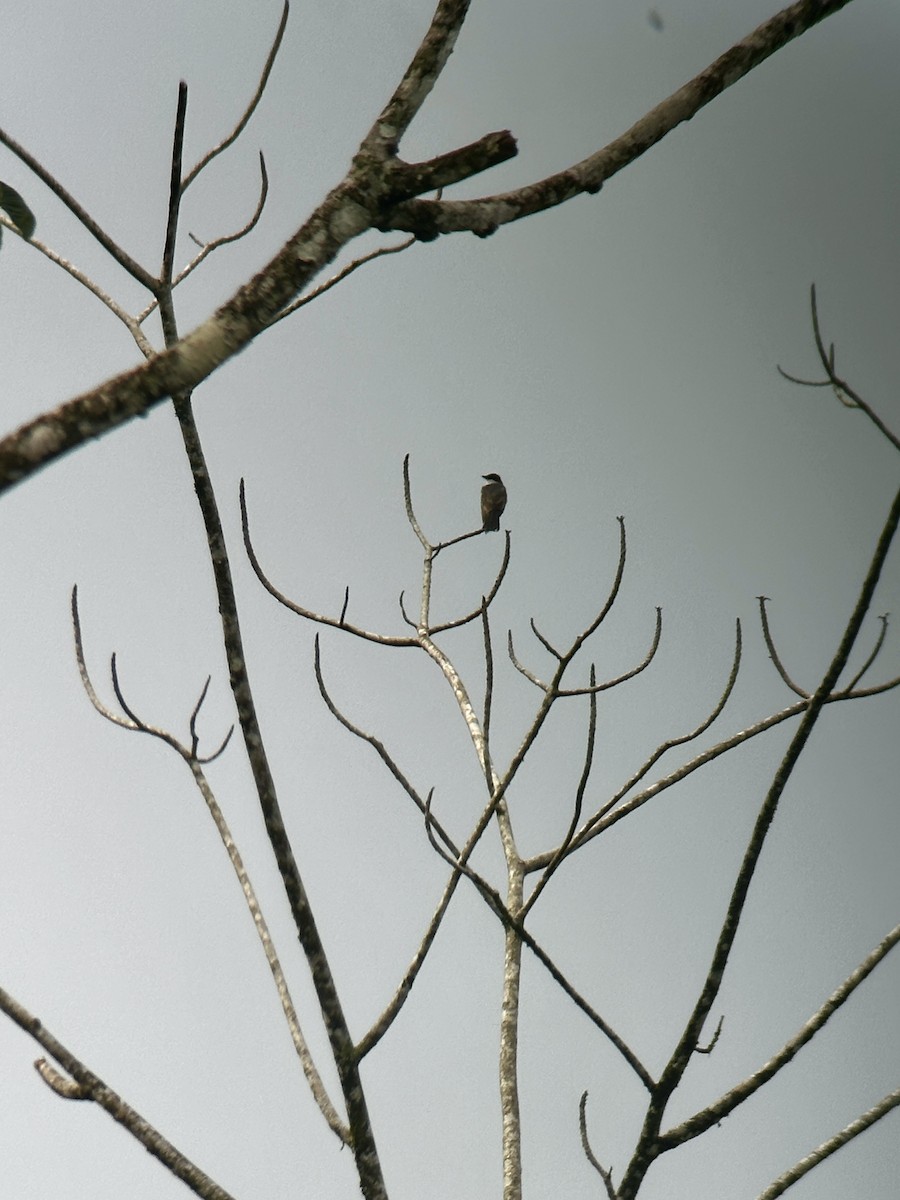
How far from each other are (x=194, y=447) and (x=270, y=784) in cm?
31

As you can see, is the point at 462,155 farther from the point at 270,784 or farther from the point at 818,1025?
the point at 818,1025

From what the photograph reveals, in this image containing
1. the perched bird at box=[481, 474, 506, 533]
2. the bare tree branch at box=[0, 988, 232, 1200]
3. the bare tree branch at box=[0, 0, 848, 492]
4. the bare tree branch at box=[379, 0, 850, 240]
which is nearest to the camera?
the bare tree branch at box=[0, 0, 848, 492]

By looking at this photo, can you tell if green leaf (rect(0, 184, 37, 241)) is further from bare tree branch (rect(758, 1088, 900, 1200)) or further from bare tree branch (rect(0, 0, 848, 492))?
bare tree branch (rect(758, 1088, 900, 1200))

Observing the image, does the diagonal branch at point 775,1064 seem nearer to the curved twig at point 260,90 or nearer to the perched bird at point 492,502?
the curved twig at point 260,90

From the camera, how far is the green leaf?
967 millimetres

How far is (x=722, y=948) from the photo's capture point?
1033 mm

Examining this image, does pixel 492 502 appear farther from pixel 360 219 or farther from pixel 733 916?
pixel 360 219

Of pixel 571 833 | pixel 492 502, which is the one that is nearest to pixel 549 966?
pixel 571 833

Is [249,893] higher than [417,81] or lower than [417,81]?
lower

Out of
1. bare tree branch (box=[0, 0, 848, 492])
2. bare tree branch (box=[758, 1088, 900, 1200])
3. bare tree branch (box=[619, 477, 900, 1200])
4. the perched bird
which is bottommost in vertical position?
bare tree branch (box=[758, 1088, 900, 1200])

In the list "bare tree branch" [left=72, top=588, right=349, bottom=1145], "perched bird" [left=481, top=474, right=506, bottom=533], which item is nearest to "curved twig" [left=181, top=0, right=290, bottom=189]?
"bare tree branch" [left=72, top=588, right=349, bottom=1145]

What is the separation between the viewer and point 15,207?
97 cm

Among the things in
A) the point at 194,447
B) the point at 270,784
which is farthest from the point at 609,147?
the point at 270,784

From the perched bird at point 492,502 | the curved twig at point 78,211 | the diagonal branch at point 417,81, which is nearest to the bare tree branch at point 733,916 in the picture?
the diagonal branch at point 417,81
